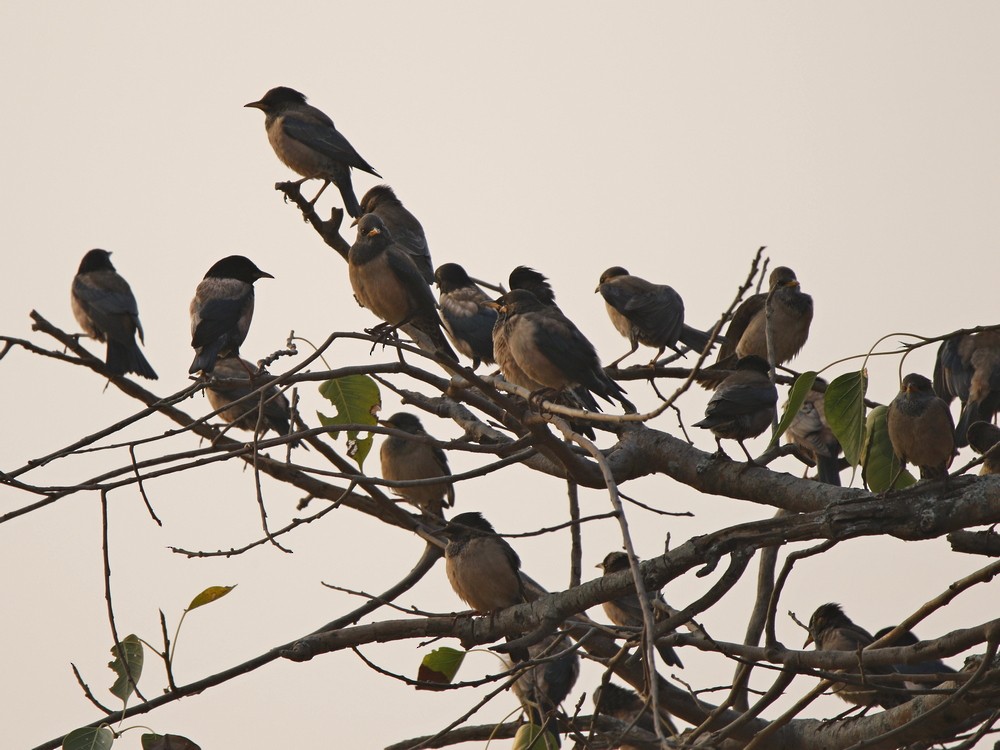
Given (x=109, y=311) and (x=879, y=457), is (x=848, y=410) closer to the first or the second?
(x=879, y=457)

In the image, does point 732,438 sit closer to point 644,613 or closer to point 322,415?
point 322,415

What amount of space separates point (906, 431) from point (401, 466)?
502cm

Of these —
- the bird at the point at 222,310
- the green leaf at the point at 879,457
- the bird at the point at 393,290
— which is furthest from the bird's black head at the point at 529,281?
the green leaf at the point at 879,457

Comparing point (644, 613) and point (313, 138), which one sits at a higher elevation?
point (313, 138)

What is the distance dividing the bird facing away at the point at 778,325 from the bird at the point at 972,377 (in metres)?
1.51

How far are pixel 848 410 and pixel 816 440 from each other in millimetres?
3804

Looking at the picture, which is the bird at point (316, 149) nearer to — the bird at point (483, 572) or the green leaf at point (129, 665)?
the bird at point (483, 572)

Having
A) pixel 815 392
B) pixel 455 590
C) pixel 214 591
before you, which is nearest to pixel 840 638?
pixel 815 392

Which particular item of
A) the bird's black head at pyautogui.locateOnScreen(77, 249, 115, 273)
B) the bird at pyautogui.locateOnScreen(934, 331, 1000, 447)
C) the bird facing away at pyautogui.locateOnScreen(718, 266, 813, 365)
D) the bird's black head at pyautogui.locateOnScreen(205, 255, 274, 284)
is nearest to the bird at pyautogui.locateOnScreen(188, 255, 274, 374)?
the bird's black head at pyautogui.locateOnScreen(205, 255, 274, 284)

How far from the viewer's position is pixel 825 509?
4.43 metres

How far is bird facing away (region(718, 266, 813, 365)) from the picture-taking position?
9.59 meters

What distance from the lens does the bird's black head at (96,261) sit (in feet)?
35.3

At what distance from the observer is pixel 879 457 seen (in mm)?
4910

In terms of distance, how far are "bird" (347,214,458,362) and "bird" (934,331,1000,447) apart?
3674 millimetres
